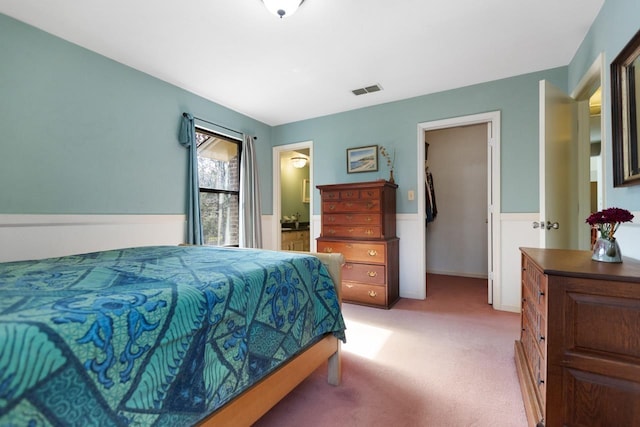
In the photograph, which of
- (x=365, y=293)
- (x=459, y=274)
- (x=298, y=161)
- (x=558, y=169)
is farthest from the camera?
(x=298, y=161)

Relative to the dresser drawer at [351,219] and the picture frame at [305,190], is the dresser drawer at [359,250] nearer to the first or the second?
the dresser drawer at [351,219]

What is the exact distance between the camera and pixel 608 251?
126 cm

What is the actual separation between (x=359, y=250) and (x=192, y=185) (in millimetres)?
1976

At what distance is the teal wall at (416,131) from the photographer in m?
2.84

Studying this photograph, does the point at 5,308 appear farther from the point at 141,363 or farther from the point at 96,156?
the point at 96,156

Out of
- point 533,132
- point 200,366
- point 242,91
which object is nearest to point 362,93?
point 242,91

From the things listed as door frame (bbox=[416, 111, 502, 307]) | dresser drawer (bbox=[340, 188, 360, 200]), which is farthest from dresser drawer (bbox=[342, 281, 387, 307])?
door frame (bbox=[416, 111, 502, 307])

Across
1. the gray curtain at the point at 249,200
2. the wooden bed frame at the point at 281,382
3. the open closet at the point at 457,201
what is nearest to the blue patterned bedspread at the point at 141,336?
the wooden bed frame at the point at 281,382

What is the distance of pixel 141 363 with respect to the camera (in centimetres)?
79

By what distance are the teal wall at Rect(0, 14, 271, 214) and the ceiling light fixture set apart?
5.43ft

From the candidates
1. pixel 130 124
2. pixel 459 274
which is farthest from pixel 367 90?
pixel 459 274

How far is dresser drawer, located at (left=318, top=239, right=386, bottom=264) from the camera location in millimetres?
3061

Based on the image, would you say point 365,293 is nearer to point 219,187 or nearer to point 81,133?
point 219,187

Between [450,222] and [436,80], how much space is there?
2.52 metres
